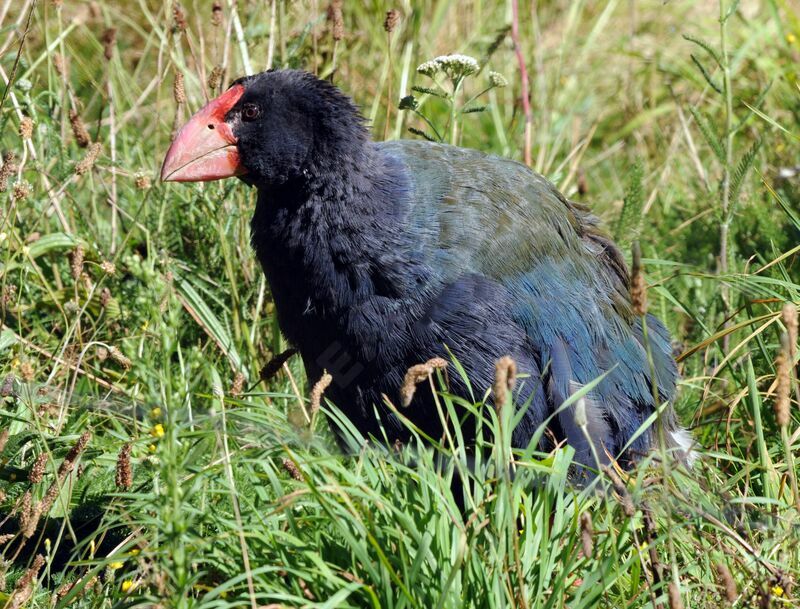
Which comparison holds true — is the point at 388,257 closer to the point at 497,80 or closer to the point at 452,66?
the point at 452,66

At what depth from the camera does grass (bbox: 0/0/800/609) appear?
6.54 feet

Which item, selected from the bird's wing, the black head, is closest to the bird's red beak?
the black head

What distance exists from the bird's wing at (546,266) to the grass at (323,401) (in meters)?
0.15

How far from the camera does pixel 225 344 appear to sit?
3.10 m

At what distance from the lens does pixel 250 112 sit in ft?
8.72

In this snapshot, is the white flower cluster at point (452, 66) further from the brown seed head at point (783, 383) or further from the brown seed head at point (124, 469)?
the brown seed head at point (783, 383)

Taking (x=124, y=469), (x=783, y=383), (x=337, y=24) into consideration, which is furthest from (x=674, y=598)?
(x=337, y=24)

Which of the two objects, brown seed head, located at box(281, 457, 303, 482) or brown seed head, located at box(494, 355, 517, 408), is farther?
brown seed head, located at box(281, 457, 303, 482)

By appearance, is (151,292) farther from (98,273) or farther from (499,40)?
(499,40)

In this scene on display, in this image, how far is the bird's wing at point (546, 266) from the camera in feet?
8.63

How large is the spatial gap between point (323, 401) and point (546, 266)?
0.65 metres

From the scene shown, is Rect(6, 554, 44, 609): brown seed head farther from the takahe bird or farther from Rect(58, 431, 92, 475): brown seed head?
the takahe bird

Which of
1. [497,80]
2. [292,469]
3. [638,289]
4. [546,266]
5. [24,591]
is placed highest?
[497,80]

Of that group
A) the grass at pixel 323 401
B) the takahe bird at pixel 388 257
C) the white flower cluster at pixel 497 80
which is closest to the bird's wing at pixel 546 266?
the takahe bird at pixel 388 257
